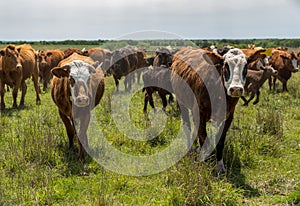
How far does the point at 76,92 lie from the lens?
5.49 m

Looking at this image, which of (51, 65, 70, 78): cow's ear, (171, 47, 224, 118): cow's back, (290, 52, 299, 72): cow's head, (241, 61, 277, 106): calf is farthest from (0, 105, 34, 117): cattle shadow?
(290, 52, 299, 72): cow's head

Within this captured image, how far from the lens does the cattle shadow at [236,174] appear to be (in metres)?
5.02

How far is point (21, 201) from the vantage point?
4465 mm

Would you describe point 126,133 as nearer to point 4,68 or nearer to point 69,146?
point 69,146

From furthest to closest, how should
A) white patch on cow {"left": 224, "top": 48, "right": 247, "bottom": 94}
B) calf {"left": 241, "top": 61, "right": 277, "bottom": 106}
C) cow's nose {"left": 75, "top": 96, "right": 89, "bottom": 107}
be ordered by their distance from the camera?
calf {"left": 241, "top": 61, "right": 277, "bottom": 106}, cow's nose {"left": 75, "top": 96, "right": 89, "bottom": 107}, white patch on cow {"left": 224, "top": 48, "right": 247, "bottom": 94}

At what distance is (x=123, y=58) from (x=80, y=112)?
10485 millimetres

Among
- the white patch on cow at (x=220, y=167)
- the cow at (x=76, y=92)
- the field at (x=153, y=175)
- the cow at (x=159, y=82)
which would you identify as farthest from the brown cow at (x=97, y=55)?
the white patch on cow at (x=220, y=167)

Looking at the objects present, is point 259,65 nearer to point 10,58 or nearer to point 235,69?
point 235,69

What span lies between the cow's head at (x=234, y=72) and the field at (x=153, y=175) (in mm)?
1139

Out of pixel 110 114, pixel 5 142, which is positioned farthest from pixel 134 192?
pixel 110 114

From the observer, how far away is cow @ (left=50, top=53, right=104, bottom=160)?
550cm

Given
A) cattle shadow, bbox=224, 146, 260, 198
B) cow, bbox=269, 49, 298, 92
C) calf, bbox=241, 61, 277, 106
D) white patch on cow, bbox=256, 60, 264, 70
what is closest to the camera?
cattle shadow, bbox=224, 146, 260, 198

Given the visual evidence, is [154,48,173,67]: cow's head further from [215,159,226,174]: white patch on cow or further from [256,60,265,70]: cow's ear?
[215,159,226,174]: white patch on cow

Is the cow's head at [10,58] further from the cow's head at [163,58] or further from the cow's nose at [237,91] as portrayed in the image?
the cow's nose at [237,91]
